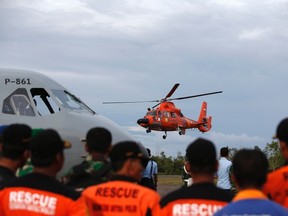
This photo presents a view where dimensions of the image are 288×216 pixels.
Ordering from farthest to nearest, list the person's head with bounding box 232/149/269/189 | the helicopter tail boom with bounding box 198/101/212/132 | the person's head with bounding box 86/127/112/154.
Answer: the helicopter tail boom with bounding box 198/101/212/132 < the person's head with bounding box 86/127/112/154 < the person's head with bounding box 232/149/269/189

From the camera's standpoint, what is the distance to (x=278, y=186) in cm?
484

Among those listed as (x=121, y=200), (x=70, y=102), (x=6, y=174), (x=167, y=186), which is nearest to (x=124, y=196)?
(x=121, y=200)

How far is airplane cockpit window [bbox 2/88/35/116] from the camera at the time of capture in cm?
1123

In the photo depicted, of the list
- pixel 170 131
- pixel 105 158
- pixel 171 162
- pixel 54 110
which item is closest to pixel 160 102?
pixel 170 131

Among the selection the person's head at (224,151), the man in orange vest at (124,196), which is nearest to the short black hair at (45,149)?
the man in orange vest at (124,196)

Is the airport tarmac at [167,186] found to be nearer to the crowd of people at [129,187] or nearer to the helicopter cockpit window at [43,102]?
the helicopter cockpit window at [43,102]

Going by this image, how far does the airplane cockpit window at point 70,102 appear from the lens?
38.2 feet

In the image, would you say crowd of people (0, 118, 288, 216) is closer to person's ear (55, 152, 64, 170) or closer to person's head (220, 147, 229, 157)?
person's ear (55, 152, 64, 170)

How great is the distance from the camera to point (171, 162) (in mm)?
69625

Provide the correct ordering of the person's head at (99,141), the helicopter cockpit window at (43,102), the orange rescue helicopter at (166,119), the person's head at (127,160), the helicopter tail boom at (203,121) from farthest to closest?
the helicopter tail boom at (203,121)
the orange rescue helicopter at (166,119)
the helicopter cockpit window at (43,102)
the person's head at (99,141)
the person's head at (127,160)

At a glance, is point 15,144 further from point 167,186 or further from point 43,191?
point 167,186

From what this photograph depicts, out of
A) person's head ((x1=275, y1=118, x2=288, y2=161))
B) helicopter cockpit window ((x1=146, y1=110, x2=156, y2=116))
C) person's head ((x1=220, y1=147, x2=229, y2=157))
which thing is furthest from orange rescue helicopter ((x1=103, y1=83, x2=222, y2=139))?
person's head ((x1=275, y1=118, x2=288, y2=161))

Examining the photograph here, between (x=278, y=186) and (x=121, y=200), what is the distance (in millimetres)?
1321

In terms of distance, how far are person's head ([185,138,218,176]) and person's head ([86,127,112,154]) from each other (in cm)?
112
